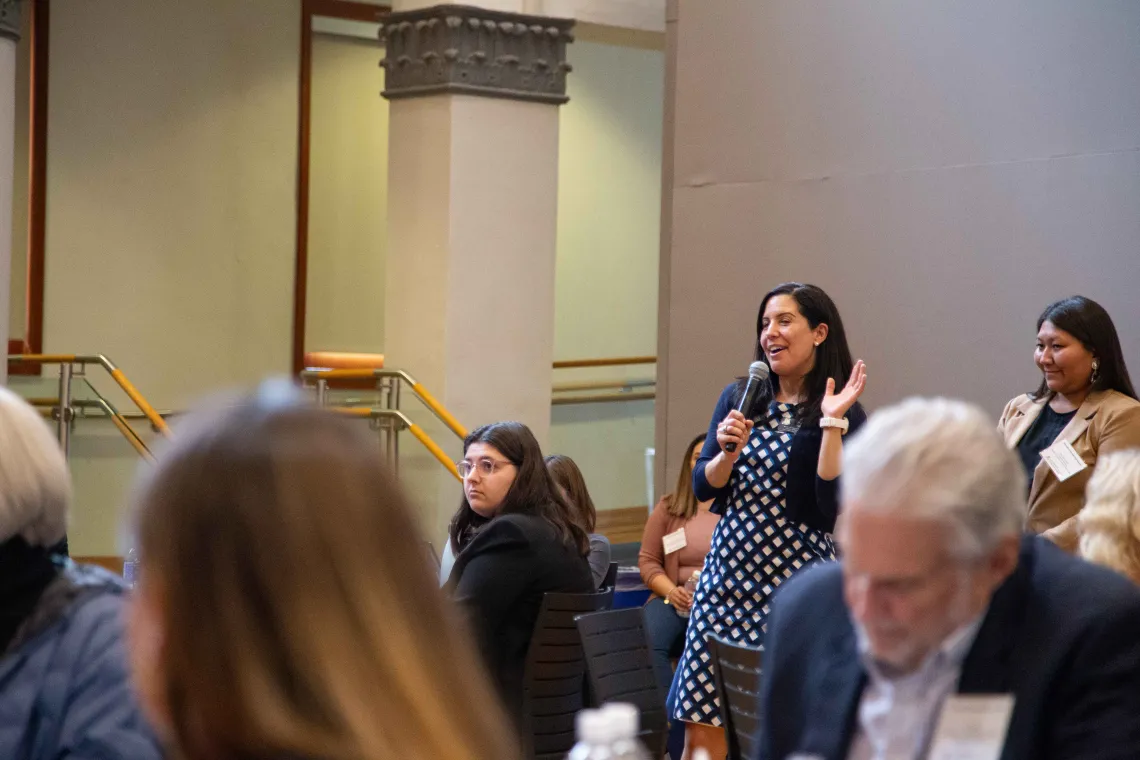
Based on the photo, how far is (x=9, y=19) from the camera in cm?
708

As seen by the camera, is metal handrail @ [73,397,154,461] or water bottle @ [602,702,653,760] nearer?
water bottle @ [602,702,653,760]

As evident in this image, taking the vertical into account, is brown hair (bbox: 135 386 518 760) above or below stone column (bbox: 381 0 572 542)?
below

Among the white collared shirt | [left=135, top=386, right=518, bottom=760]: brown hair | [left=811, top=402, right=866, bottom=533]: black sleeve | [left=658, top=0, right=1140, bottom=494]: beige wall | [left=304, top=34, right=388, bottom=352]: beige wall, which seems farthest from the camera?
[left=304, top=34, right=388, bottom=352]: beige wall

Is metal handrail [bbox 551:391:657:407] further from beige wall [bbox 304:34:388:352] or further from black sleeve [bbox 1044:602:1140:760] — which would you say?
black sleeve [bbox 1044:602:1140:760]

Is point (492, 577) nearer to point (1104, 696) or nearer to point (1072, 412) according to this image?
point (1072, 412)

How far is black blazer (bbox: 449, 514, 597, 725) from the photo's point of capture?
13.0ft

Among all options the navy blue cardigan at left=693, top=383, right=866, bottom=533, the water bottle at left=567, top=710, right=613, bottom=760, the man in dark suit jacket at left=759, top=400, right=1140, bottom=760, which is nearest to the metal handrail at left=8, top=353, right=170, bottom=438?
the navy blue cardigan at left=693, top=383, right=866, bottom=533

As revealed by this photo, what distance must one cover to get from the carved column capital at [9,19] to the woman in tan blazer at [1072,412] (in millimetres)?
4975

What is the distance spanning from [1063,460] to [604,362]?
7.24 metres

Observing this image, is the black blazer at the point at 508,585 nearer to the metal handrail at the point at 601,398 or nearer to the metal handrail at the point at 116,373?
the metal handrail at the point at 116,373

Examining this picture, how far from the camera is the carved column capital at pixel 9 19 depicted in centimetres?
701

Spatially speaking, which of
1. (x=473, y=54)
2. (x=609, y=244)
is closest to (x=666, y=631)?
(x=473, y=54)

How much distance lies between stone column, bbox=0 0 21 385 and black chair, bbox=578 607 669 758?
4308 millimetres

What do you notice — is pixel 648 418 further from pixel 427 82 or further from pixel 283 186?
pixel 427 82
